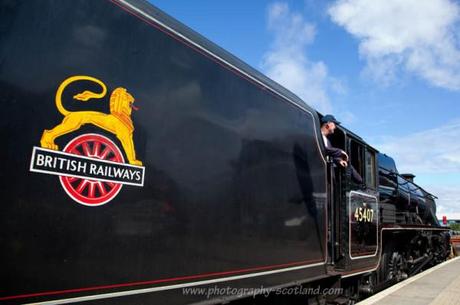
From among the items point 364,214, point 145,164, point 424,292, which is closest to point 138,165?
point 145,164

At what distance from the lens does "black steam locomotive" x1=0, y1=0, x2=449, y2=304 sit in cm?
169

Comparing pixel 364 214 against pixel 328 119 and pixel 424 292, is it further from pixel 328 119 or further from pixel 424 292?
pixel 424 292

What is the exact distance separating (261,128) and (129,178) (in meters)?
1.53

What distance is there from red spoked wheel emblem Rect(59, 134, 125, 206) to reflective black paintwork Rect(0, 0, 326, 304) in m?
0.04

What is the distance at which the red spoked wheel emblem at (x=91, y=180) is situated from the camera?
6.05 ft

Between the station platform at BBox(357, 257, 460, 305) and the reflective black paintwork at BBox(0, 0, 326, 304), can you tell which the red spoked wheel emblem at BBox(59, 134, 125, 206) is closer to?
the reflective black paintwork at BBox(0, 0, 326, 304)

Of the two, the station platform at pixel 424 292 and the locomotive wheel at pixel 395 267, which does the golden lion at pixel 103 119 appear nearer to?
the station platform at pixel 424 292

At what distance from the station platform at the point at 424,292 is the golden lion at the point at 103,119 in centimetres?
417

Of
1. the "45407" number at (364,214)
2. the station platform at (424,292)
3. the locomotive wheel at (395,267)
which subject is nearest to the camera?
the "45407" number at (364,214)

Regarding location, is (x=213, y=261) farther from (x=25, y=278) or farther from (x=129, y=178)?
(x=25, y=278)


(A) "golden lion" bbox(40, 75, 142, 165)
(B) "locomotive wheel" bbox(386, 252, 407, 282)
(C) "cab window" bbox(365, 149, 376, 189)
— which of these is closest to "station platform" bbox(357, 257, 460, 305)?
(B) "locomotive wheel" bbox(386, 252, 407, 282)

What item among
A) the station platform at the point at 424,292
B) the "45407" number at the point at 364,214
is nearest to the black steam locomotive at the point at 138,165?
the "45407" number at the point at 364,214

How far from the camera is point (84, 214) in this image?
1876 millimetres

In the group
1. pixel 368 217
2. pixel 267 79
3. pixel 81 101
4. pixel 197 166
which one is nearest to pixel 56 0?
pixel 81 101
